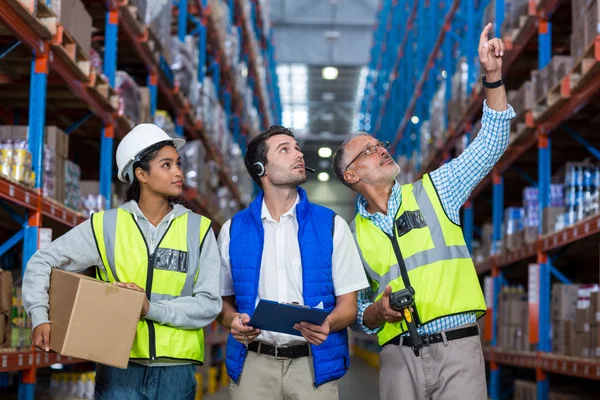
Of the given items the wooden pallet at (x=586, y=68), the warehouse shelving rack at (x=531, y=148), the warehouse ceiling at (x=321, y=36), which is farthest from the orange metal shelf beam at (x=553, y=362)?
the warehouse ceiling at (x=321, y=36)

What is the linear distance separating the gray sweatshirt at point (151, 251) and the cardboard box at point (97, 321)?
4.7 inches

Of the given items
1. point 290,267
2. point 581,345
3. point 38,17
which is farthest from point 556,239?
point 38,17

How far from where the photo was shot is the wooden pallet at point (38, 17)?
509cm

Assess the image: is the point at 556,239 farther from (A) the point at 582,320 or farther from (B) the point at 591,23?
(B) the point at 591,23

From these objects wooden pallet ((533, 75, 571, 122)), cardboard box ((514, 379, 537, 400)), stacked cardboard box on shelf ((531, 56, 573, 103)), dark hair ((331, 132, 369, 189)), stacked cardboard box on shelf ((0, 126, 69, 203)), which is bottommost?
cardboard box ((514, 379, 537, 400))

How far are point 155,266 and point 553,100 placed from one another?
14.6 feet

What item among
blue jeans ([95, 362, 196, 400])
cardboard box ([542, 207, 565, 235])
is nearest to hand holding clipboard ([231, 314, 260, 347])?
blue jeans ([95, 362, 196, 400])

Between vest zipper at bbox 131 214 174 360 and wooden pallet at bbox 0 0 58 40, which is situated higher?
wooden pallet at bbox 0 0 58 40

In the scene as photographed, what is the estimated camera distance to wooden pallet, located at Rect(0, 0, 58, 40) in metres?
5.09

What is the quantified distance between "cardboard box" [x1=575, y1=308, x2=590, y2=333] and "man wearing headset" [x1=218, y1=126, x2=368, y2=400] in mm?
3476

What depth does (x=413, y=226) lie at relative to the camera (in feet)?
11.6

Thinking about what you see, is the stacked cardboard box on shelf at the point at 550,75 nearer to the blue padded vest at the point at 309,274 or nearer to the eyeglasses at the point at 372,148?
the eyeglasses at the point at 372,148

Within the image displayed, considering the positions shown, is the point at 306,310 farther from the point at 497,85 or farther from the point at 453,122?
the point at 453,122

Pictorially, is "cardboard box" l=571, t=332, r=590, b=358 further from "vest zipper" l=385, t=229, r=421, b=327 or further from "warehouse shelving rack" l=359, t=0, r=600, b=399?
"vest zipper" l=385, t=229, r=421, b=327
